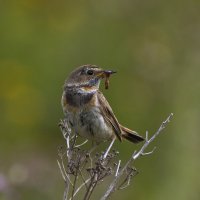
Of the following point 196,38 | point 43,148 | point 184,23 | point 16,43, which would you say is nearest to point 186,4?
point 184,23

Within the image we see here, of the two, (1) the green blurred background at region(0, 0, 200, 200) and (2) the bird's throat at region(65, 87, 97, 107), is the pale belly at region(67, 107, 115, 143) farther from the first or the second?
(1) the green blurred background at region(0, 0, 200, 200)

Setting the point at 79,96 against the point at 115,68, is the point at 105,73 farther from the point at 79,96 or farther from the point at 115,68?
the point at 115,68

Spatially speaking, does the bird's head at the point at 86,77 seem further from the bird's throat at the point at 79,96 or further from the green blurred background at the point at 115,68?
the green blurred background at the point at 115,68

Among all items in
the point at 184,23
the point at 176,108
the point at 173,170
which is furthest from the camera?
the point at 184,23

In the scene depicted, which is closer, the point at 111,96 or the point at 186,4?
the point at 111,96

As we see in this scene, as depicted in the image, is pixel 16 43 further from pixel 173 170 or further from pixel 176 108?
pixel 173 170

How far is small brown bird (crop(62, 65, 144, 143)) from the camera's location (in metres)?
6.10

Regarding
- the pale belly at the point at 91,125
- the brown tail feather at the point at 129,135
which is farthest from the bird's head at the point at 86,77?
the brown tail feather at the point at 129,135

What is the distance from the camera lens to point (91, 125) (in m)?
6.16

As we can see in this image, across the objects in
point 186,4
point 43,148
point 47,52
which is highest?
point 186,4

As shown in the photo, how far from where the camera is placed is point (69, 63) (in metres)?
11.6

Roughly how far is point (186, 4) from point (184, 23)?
0.74m

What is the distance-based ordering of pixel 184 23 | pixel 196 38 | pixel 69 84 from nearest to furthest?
1. pixel 69 84
2. pixel 196 38
3. pixel 184 23

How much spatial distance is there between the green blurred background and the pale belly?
278cm
